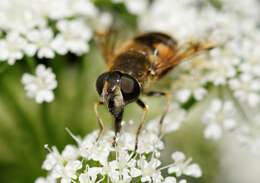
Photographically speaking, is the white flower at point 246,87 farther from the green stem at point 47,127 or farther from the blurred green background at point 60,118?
the green stem at point 47,127

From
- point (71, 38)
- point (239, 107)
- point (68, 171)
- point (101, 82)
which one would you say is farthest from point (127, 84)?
point (239, 107)

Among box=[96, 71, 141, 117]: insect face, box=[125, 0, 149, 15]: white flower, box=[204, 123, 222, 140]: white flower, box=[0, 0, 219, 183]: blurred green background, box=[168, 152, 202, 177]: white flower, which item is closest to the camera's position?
box=[96, 71, 141, 117]: insect face

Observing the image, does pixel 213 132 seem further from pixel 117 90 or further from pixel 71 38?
pixel 71 38

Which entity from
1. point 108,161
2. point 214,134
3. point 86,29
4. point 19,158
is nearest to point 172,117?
point 214,134

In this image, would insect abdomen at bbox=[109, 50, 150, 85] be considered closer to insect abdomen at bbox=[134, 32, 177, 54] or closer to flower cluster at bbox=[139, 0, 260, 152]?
insect abdomen at bbox=[134, 32, 177, 54]

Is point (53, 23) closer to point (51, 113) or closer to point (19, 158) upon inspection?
point (51, 113)

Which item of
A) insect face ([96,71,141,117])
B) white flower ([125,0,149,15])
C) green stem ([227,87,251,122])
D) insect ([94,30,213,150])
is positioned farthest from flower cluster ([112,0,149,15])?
insect face ([96,71,141,117])
